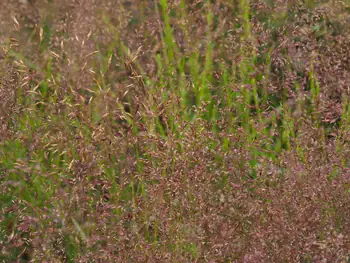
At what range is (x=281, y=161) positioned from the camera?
9.07 feet

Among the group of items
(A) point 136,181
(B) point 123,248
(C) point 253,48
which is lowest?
(A) point 136,181

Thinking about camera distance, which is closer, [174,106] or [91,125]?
[91,125]

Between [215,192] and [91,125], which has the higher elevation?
[91,125]

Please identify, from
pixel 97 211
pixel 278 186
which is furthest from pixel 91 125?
pixel 278 186

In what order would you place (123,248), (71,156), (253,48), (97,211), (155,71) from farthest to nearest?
1. (155,71)
2. (253,48)
3. (71,156)
4. (97,211)
5. (123,248)

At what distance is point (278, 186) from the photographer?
2.64 m

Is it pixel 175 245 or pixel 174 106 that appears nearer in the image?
pixel 175 245

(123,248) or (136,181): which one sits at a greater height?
(123,248)

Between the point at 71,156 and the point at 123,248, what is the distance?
53 cm

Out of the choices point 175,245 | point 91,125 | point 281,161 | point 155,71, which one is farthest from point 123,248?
point 155,71

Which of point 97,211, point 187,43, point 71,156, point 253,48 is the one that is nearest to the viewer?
point 97,211

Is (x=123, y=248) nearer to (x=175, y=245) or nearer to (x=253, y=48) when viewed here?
(x=175, y=245)

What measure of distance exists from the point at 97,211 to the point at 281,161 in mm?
643

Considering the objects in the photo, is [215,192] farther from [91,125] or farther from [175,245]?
[91,125]
